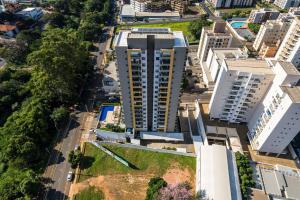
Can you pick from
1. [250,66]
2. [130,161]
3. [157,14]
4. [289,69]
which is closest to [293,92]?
[289,69]

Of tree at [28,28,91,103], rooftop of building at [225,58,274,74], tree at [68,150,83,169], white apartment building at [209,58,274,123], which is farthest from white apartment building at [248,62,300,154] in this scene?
tree at [28,28,91,103]

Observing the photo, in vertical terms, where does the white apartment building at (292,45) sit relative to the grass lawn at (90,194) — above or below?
above

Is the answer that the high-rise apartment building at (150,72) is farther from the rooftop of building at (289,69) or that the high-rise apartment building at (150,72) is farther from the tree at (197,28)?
the tree at (197,28)

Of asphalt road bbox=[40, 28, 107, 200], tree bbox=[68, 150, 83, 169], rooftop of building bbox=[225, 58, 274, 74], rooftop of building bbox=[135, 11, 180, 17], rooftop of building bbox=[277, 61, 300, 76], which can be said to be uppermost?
rooftop of building bbox=[277, 61, 300, 76]

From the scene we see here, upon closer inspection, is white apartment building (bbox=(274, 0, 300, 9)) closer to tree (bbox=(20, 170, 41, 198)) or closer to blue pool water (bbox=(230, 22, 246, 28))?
blue pool water (bbox=(230, 22, 246, 28))

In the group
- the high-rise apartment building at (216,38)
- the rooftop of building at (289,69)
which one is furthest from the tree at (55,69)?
the rooftop of building at (289,69)

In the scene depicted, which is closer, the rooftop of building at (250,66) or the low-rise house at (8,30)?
the rooftop of building at (250,66)

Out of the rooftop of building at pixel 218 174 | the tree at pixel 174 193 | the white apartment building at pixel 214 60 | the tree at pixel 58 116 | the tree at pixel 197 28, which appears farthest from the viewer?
the tree at pixel 197 28
